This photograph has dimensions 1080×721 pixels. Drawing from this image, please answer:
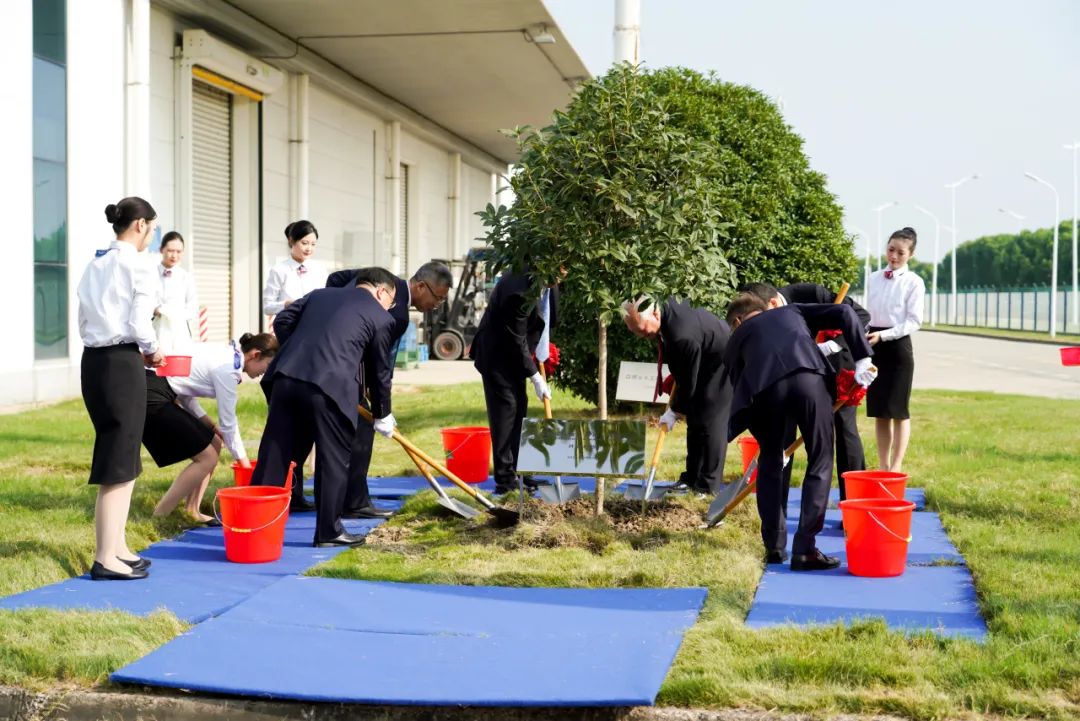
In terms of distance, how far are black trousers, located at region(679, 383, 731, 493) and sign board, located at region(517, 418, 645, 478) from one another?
1171 mm

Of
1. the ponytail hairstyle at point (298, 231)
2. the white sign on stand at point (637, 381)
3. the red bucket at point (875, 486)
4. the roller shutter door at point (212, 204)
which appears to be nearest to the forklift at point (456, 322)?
the roller shutter door at point (212, 204)

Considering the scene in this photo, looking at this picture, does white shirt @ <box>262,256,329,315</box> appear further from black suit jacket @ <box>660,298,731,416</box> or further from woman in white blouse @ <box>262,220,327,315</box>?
black suit jacket @ <box>660,298,731,416</box>

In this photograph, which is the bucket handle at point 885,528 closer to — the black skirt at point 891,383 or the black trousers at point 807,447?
the black trousers at point 807,447

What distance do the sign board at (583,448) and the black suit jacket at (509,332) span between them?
3.15ft

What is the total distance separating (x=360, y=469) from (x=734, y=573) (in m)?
2.87

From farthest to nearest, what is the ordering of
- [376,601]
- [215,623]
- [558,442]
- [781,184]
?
[781,184]
[558,442]
[376,601]
[215,623]

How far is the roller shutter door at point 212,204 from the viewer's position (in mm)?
19531

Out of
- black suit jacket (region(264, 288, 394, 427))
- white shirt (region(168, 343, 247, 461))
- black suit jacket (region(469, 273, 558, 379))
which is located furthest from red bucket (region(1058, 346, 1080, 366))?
white shirt (region(168, 343, 247, 461))

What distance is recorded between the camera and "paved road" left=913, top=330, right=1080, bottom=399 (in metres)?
20.2

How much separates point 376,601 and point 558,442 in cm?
198

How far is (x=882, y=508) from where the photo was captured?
235 inches

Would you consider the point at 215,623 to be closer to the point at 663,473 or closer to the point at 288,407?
the point at 288,407

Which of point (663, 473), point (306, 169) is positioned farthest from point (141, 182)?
point (663, 473)

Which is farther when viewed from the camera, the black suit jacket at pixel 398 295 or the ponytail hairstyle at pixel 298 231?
the ponytail hairstyle at pixel 298 231
